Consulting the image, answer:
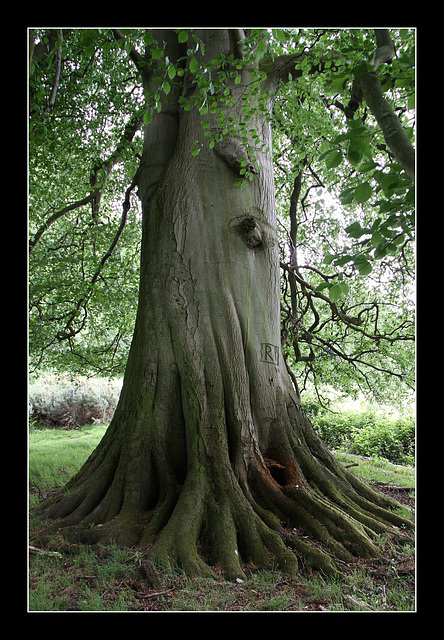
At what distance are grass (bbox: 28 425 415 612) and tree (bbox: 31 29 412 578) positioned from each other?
0.14 meters

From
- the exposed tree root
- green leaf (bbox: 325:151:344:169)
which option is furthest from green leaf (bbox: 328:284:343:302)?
the exposed tree root

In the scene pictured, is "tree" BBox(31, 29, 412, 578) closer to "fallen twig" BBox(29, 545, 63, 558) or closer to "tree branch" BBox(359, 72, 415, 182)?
"fallen twig" BBox(29, 545, 63, 558)

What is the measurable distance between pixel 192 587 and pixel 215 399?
58.8 inches

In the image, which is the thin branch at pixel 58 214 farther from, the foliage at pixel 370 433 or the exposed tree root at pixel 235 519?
the foliage at pixel 370 433

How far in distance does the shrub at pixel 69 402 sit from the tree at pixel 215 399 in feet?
22.8

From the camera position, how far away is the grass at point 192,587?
249 cm

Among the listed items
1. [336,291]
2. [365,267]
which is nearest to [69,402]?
[336,291]

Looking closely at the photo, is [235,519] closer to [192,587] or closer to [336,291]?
[192,587]
